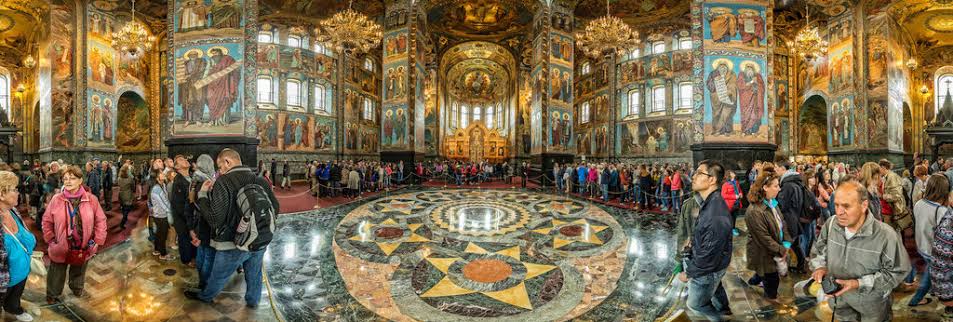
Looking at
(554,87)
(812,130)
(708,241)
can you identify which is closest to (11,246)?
(708,241)

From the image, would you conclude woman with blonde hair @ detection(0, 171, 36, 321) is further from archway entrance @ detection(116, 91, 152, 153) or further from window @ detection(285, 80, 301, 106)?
archway entrance @ detection(116, 91, 152, 153)

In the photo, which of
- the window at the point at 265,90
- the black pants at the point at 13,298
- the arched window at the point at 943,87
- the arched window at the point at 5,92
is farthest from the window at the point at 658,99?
the arched window at the point at 5,92

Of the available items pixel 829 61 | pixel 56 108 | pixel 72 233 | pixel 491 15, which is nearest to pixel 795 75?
pixel 829 61

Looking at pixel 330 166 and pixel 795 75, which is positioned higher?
pixel 795 75

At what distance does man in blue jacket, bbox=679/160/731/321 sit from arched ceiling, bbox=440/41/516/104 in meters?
27.1

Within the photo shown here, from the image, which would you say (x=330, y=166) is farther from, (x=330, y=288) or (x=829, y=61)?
(x=829, y=61)

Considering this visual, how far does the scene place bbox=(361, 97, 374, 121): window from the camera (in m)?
24.6

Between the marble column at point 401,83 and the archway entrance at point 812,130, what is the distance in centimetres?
2154

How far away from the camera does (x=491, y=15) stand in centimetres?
2436

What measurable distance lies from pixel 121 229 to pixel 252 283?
5.71 meters

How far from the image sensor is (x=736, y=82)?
9672mm

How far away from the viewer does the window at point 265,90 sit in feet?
63.3

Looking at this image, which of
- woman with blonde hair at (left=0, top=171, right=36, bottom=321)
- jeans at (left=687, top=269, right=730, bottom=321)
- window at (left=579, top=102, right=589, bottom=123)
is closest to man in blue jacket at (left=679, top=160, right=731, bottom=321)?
jeans at (left=687, top=269, right=730, bottom=321)

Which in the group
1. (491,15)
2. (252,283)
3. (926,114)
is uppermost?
(491,15)
